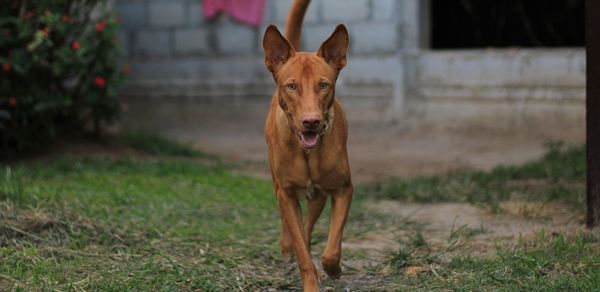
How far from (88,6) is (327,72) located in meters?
5.74

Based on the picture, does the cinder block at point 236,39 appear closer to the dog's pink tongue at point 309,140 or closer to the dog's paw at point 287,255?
the dog's paw at point 287,255

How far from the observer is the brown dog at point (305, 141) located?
439 centimetres

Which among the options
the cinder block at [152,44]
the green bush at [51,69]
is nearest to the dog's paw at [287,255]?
the green bush at [51,69]

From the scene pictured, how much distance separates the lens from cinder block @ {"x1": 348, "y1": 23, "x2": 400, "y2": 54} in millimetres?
11977

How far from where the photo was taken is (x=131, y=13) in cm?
1384

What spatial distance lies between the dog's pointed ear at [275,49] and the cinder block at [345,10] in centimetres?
755

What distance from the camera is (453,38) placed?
527 inches

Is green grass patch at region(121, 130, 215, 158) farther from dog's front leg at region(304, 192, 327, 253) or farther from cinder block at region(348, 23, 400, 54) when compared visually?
dog's front leg at region(304, 192, 327, 253)

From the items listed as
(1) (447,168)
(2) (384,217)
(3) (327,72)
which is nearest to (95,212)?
(2) (384,217)

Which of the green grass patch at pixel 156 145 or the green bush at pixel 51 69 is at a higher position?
the green bush at pixel 51 69

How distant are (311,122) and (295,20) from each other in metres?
1.57

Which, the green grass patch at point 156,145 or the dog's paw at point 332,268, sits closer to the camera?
the dog's paw at point 332,268

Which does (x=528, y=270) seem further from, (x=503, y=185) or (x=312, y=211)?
(x=503, y=185)

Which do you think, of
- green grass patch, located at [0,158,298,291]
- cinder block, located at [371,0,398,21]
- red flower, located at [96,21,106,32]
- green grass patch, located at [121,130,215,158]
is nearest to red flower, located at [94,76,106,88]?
red flower, located at [96,21,106,32]
